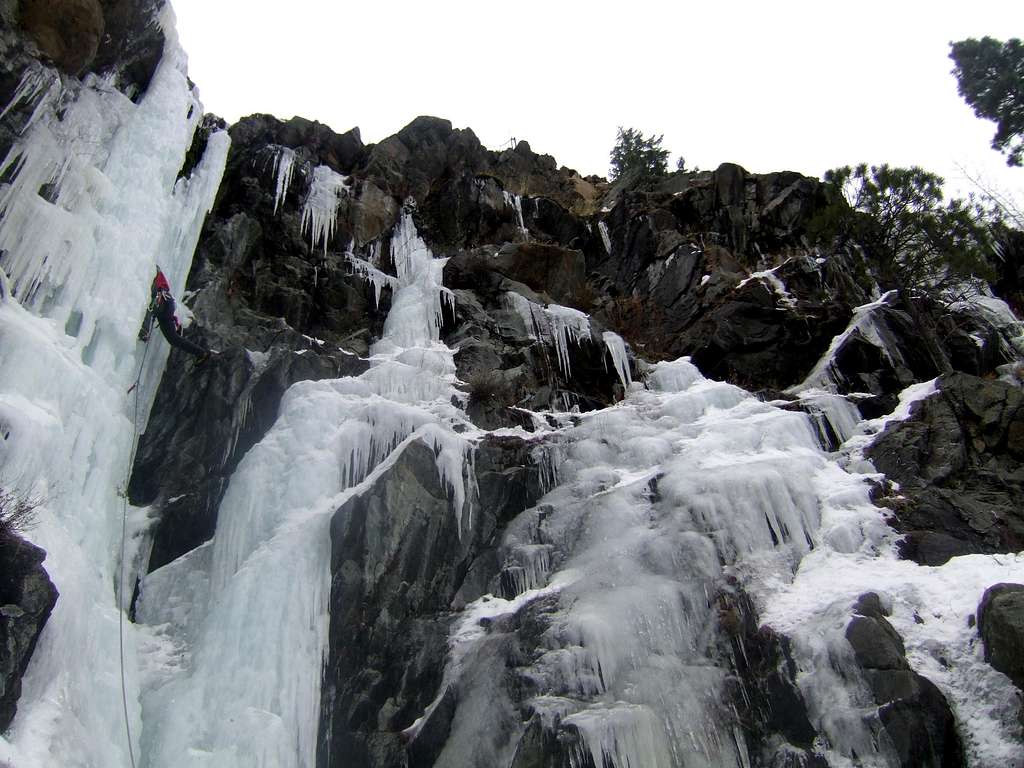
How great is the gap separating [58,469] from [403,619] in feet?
14.5

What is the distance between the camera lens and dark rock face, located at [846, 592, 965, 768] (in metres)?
6.30

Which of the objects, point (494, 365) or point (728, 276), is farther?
point (728, 276)

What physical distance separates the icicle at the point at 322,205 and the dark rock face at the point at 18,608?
36.0 ft

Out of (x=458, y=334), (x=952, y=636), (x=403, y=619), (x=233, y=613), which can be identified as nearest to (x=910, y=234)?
(x=458, y=334)

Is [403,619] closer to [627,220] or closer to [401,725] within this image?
[401,725]

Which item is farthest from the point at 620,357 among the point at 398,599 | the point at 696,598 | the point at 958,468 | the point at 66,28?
the point at 66,28

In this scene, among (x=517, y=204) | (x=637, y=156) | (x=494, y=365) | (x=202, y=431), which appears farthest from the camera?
(x=637, y=156)

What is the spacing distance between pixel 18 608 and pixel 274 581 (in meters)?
2.73

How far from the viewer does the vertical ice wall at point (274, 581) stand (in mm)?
7688

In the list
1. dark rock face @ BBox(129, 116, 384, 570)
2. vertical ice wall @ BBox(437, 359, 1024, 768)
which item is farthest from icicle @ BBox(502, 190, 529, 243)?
vertical ice wall @ BBox(437, 359, 1024, 768)

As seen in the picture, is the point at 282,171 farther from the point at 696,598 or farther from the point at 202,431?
the point at 696,598

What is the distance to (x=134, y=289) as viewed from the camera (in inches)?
449

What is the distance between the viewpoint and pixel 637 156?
28.2 m

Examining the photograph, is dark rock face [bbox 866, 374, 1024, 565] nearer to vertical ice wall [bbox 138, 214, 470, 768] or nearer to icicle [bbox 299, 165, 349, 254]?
vertical ice wall [bbox 138, 214, 470, 768]
